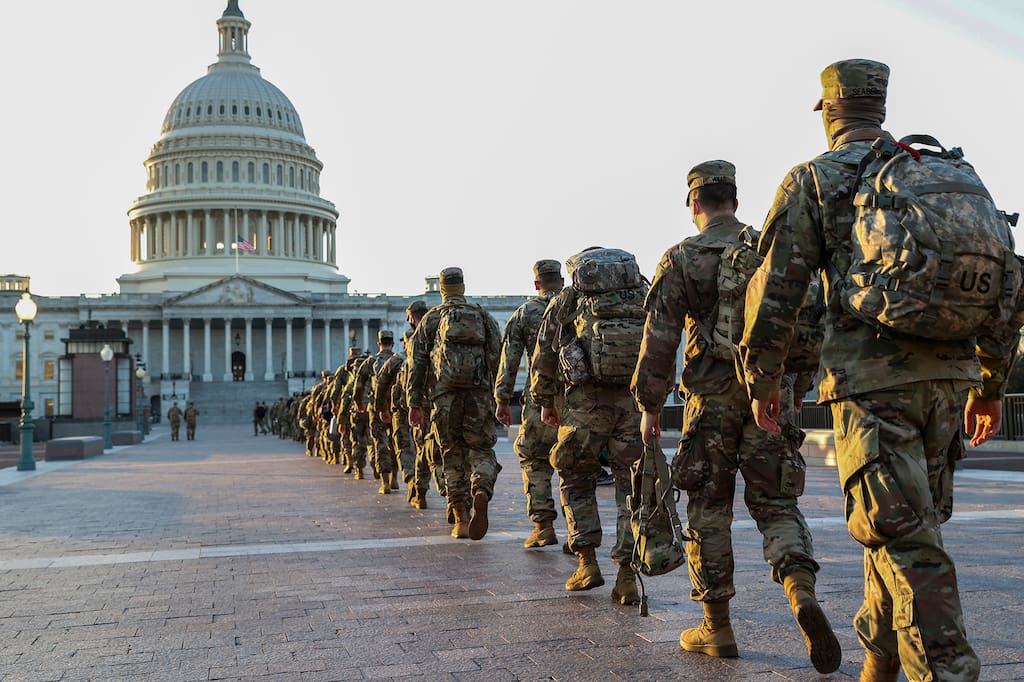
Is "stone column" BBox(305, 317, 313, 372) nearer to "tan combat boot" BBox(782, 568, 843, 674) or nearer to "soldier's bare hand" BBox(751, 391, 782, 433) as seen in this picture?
"tan combat boot" BBox(782, 568, 843, 674)

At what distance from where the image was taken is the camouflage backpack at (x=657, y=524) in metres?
5.59

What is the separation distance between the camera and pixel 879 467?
3881mm

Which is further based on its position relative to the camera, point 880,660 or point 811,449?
point 811,449

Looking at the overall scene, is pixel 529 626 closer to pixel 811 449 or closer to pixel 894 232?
pixel 894 232

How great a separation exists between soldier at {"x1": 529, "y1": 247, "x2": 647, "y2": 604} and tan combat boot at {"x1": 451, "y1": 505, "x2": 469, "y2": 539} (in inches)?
119

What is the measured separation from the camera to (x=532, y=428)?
897 centimetres

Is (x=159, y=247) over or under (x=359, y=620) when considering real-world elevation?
over

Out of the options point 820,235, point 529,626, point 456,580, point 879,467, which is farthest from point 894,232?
point 456,580

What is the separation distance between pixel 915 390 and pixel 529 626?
284cm

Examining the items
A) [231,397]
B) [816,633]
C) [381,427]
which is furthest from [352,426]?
[231,397]

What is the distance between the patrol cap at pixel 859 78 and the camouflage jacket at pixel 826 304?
0.20m

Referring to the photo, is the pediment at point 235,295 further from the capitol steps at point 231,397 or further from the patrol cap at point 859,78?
the patrol cap at point 859,78

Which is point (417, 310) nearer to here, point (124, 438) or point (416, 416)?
point (416, 416)

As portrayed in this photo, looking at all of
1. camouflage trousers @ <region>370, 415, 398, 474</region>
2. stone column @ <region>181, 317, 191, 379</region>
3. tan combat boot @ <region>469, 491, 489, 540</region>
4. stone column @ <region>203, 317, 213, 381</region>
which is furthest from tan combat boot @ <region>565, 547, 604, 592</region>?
stone column @ <region>203, 317, 213, 381</region>
